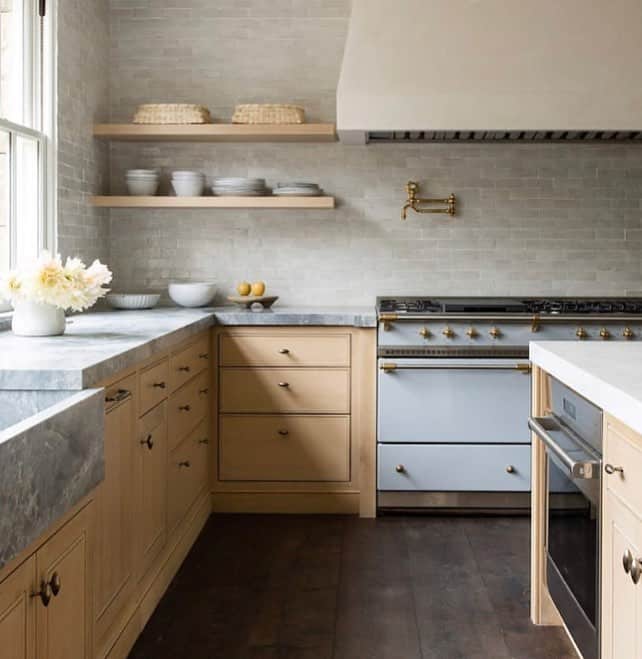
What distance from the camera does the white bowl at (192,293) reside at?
15.4 feet

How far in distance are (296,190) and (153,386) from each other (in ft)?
6.39

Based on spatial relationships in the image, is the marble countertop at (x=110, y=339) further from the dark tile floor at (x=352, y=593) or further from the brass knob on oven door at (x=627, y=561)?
the brass knob on oven door at (x=627, y=561)

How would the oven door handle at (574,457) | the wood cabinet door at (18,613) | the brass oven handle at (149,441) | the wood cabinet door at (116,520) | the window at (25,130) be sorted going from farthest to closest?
the window at (25,130) < the brass oven handle at (149,441) < the wood cabinet door at (116,520) < the oven door handle at (574,457) < the wood cabinet door at (18,613)

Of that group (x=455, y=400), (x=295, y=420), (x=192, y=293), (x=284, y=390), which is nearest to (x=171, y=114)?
(x=192, y=293)

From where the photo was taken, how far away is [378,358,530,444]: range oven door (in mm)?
4199

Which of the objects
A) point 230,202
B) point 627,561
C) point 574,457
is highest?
point 230,202

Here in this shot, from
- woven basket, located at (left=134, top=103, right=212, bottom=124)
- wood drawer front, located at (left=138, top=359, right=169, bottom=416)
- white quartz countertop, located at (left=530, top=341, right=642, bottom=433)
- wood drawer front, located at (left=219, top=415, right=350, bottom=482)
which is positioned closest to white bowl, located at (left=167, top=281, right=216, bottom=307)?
wood drawer front, located at (left=219, top=415, right=350, bottom=482)

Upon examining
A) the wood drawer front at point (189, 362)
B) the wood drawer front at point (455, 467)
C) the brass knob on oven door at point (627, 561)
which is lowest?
the wood drawer front at point (455, 467)

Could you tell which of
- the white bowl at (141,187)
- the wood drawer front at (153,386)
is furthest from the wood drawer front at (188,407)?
the white bowl at (141,187)

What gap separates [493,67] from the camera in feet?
14.2

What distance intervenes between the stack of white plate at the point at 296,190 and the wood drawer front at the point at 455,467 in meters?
1.37

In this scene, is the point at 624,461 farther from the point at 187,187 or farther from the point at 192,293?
the point at 187,187

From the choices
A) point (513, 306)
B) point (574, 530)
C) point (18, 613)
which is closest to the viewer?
point (18, 613)

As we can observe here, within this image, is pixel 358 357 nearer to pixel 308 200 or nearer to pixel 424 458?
pixel 424 458
